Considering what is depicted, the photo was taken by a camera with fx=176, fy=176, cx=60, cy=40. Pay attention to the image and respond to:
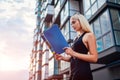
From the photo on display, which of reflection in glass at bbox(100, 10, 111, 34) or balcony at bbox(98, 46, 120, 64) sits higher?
reflection in glass at bbox(100, 10, 111, 34)

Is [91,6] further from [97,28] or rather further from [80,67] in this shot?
[80,67]

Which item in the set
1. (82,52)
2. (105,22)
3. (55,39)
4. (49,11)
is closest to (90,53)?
(82,52)

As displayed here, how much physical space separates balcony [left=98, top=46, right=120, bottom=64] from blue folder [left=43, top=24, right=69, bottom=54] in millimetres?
7693

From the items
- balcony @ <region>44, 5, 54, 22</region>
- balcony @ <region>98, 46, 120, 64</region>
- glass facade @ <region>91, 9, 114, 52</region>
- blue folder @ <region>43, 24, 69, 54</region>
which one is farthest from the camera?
balcony @ <region>44, 5, 54, 22</region>

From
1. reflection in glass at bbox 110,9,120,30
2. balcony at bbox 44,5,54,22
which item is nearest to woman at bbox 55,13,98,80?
reflection in glass at bbox 110,9,120,30

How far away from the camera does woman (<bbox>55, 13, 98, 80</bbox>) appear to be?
81.6 inches

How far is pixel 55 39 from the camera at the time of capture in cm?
236

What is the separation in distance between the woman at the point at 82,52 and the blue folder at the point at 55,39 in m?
0.17

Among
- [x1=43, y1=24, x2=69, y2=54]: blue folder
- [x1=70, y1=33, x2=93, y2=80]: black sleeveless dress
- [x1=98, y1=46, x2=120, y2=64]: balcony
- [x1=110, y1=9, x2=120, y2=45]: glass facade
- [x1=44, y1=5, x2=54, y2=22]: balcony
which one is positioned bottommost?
[x1=70, y1=33, x2=93, y2=80]: black sleeveless dress

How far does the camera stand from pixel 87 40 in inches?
84.2

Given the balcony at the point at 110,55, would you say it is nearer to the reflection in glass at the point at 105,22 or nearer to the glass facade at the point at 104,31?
the glass facade at the point at 104,31

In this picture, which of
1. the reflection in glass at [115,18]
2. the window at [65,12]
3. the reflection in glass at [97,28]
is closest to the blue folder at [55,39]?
the reflection in glass at [115,18]

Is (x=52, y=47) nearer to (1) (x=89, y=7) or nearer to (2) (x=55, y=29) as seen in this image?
(2) (x=55, y=29)

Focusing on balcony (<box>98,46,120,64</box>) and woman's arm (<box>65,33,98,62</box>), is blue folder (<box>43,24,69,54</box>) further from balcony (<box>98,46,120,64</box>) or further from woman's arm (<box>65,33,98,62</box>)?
balcony (<box>98,46,120,64</box>)
